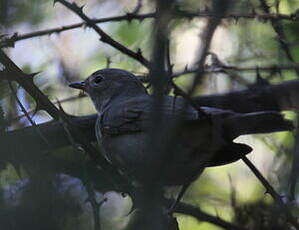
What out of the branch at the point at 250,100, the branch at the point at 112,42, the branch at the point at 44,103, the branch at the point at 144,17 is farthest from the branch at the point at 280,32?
the branch at the point at 44,103

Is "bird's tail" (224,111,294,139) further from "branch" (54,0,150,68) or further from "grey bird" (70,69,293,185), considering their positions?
"branch" (54,0,150,68)

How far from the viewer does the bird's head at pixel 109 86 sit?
274 inches

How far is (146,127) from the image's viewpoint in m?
4.14

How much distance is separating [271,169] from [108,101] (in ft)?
12.8

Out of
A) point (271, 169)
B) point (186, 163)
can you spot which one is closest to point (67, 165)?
point (271, 169)

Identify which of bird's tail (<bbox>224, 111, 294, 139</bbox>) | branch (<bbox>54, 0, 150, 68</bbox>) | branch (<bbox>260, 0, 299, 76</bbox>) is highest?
branch (<bbox>260, 0, 299, 76</bbox>)

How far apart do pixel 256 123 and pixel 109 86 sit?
3320mm

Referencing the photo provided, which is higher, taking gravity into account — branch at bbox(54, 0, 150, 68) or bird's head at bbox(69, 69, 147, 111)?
bird's head at bbox(69, 69, 147, 111)

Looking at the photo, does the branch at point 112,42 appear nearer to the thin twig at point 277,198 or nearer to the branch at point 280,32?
the thin twig at point 277,198

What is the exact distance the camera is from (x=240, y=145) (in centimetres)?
479

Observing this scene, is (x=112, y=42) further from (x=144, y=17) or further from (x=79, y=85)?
(x=79, y=85)

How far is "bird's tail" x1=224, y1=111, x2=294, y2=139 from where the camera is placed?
403 centimetres

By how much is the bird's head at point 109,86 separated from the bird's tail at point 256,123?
277 centimetres

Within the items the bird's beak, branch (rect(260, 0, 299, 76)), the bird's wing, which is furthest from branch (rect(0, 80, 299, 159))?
branch (rect(260, 0, 299, 76))
